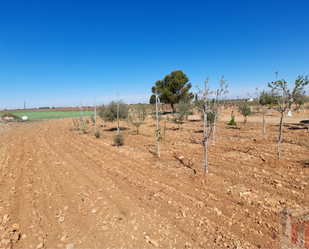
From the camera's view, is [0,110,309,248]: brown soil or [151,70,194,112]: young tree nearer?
[0,110,309,248]: brown soil

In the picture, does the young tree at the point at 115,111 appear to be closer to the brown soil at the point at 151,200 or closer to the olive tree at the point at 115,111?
the olive tree at the point at 115,111

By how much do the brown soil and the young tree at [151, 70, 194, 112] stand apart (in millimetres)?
28028

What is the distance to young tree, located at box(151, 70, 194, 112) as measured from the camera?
34.8 m

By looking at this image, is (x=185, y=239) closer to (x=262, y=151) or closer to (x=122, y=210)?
(x=122, y=210)

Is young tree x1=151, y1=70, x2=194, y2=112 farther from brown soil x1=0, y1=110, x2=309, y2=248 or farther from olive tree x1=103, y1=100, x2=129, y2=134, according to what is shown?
brown soil x1=0, y1=110, x2=309, y2=248

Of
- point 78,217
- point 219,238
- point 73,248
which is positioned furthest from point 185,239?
point 78,217

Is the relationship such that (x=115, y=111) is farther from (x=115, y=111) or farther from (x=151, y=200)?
(x=151, y=200)

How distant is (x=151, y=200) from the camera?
438 centimetres

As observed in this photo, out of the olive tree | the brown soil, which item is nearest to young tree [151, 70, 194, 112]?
the olive tree

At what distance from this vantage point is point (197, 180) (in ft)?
17.5

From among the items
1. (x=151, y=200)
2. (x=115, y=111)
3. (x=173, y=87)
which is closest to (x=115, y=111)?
(x=115, y=111)

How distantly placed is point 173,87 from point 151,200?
33.1 m

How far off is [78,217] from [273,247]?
3.79 meters

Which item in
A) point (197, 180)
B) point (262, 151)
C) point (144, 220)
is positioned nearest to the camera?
point (144, 220)
